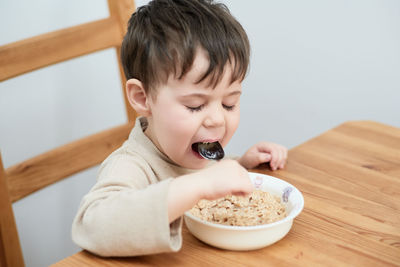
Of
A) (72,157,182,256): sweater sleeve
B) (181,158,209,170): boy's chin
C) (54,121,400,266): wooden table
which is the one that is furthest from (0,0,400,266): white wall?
(72,157,182,256): sweater sleeve

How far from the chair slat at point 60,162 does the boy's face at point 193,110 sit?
0.37m

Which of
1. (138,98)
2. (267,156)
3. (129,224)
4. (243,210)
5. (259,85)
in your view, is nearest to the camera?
(129,224)

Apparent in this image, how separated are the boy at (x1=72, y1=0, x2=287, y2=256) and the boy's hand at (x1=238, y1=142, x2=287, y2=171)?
0.14 metres

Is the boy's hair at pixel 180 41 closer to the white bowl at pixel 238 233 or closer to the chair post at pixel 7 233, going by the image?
the white bowl at pixel 238 233

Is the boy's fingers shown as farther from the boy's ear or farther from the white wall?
the white wall

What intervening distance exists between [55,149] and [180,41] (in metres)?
0.50

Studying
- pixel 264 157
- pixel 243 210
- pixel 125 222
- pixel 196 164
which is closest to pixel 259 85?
pixel 264 157

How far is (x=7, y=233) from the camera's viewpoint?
1.14m

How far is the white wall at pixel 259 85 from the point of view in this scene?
171 cm

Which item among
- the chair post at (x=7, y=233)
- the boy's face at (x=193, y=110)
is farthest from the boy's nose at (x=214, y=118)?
the chair post at (x=7, y=233)

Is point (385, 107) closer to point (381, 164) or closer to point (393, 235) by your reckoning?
point (381, 164)

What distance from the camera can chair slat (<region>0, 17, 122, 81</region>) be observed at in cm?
112

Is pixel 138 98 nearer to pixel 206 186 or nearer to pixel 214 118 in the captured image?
pixel 214 118

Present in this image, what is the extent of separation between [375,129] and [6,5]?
1.11 m
